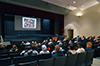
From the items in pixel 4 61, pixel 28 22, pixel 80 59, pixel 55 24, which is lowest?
pixel 80 59

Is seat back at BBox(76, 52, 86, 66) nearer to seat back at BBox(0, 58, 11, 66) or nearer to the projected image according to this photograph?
seat back at BBox(0, 58, 11, 66)

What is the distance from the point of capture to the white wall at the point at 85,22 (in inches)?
404

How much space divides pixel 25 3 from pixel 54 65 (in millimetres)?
7097

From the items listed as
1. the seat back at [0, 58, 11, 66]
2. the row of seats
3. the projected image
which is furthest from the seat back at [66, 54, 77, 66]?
the projected image

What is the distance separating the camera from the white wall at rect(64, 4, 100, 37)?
10251 mm

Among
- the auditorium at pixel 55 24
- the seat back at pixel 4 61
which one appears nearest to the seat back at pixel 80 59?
the auditorium at pixel 55 24

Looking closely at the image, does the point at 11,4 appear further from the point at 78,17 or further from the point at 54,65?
the point at 78,17

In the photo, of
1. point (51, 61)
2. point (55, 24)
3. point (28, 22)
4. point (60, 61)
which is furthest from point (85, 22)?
point (51, 61)

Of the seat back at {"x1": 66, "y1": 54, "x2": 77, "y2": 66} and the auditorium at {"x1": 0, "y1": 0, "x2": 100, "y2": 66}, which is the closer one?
the seat back at {"x1": 66, "y1": 54, "x2": 77, "y2": 66}

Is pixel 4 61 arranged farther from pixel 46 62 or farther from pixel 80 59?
pixel 80 59

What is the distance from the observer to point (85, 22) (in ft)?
37.4

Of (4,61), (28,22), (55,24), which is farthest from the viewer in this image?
(55,24)

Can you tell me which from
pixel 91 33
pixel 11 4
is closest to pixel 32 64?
pixel 11 4

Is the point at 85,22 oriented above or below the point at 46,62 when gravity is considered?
above
